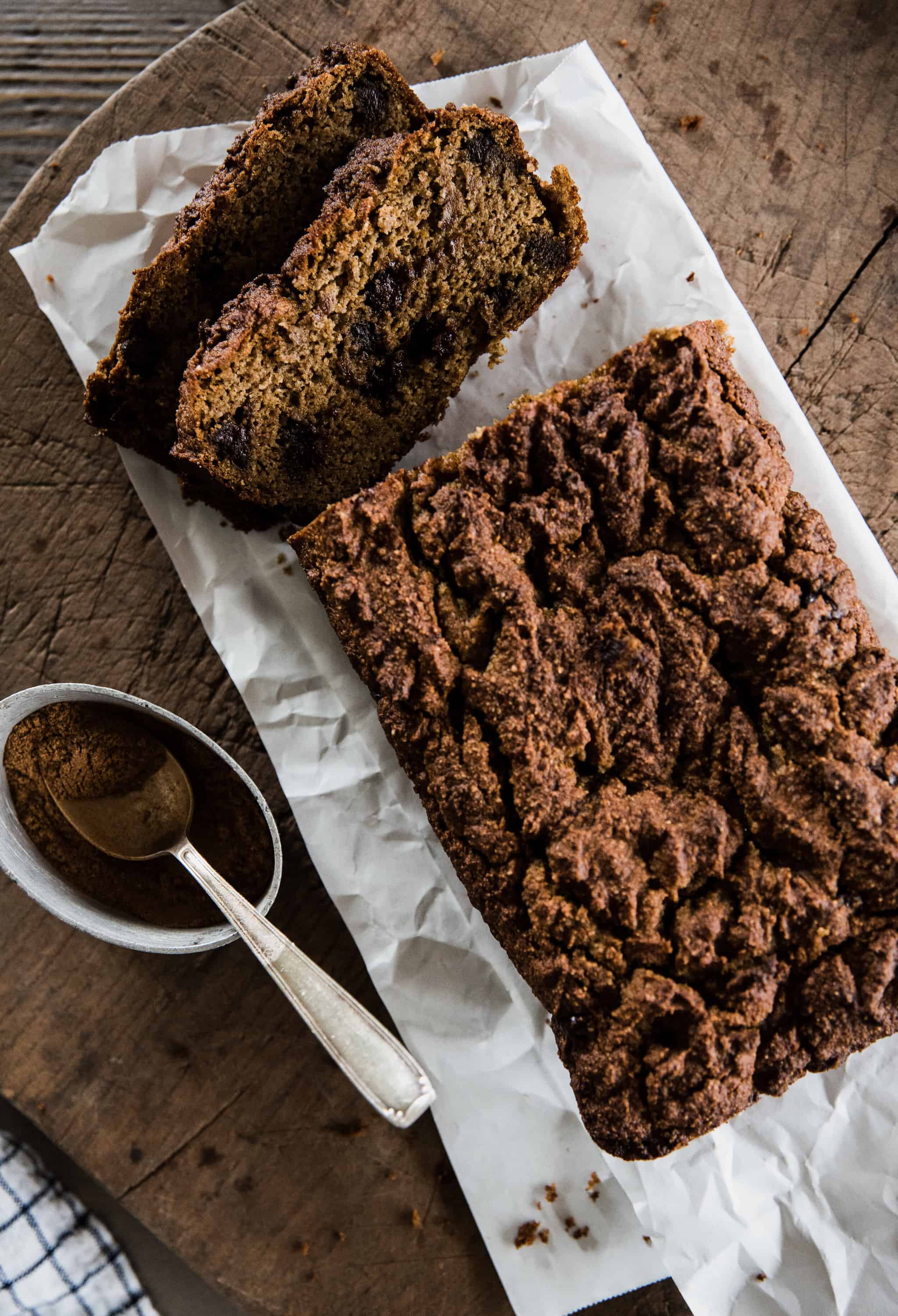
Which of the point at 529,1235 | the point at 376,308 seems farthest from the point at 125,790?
the point at 529,1235

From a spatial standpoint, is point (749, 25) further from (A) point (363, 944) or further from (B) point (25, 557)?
(A) point (363, 944)

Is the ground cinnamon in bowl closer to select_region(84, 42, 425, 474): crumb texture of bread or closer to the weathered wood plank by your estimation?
select_region(84, 42, 425, 474): crumb texture of bread

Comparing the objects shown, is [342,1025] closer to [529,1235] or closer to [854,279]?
[529,1235]

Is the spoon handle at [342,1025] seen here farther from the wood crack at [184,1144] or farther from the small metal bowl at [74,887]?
the wood crack at [184,1144]

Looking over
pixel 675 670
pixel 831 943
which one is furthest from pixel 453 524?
pixel 831 943

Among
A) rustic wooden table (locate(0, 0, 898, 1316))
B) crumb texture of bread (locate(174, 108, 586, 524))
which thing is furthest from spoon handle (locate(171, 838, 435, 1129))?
crumb texture of bread (locate(174, 108, 586, 524))

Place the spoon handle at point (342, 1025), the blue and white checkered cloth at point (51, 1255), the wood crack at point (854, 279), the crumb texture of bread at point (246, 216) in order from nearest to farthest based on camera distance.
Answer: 1. the spoon handle at point (342, 1025)
2. the crumb texture of bread at point (246, 216)
3. the wood crack at point (854, 279)
4. the blue and white checkered cloth at point (51, 1255)

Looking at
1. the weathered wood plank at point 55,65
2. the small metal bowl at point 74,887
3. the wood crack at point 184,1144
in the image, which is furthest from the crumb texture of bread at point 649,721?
the weathered wood plank at point 55,65
